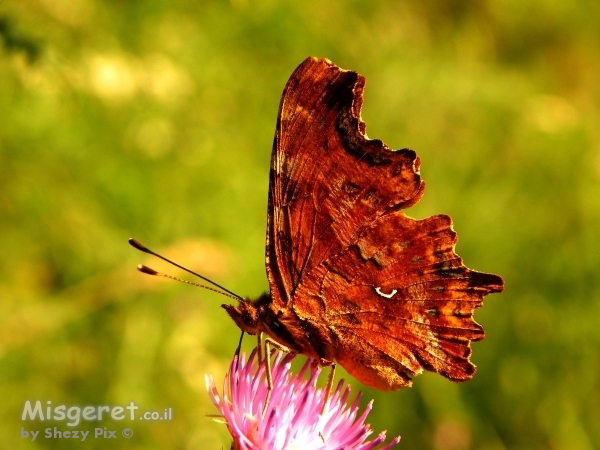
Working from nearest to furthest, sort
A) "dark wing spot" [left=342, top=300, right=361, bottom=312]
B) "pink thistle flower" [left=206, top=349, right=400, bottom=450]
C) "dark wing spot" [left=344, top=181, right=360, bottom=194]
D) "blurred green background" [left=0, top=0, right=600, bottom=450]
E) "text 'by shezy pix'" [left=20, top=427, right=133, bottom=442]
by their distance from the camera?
"pink thistle flower" [left=206, top=349, right=400, bottom=450] → "dark wing spot" [left=344, top=181, right=360, bottom=194] → "dark wing spot" [left=342, top=300, right=361, bottom=312] → "text 'by shezy pix'" [left=20, top=427, right=133, bottom=442] → "blurred green background" [left=0, top=0, right=600, bottom=450]

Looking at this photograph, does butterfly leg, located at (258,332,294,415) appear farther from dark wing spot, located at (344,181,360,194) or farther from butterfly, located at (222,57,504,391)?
dark wing spot, located at (344,181,360,194)

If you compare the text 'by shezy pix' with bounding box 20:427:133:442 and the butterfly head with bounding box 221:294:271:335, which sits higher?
the text 'by shezy pix' with bounding box 20:427:133:442

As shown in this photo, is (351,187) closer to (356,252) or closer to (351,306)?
(356,252)

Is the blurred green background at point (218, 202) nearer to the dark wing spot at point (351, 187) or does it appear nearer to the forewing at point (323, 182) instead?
A: the forewing at point (323, 182)

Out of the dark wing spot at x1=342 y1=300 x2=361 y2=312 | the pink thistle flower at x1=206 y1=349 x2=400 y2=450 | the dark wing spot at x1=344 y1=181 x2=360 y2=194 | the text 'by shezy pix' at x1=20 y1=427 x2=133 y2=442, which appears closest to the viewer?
the pink thistle flower at x1=206 y1=349 x2=400 y2=450

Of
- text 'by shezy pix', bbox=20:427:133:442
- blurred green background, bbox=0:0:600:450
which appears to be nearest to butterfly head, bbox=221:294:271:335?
blurred green background, bbox=0:0:600:450

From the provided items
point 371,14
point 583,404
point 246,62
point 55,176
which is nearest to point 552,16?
point 371,14

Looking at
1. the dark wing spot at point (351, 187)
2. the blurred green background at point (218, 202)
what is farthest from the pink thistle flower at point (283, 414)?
the blurred green background at point (218, 202)
